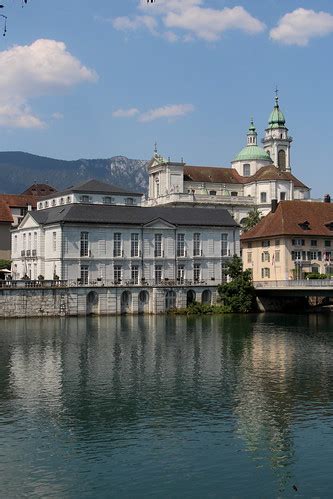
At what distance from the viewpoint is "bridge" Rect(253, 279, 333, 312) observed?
86.4m

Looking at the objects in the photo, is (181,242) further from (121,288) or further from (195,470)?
(195,470)

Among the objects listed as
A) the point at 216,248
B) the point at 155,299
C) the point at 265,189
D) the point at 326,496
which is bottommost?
the point at 326,496

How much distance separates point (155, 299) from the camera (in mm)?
93875

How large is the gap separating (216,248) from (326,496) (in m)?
77.0

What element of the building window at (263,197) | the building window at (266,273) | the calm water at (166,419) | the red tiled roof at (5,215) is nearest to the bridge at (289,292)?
the building window at (266,273)

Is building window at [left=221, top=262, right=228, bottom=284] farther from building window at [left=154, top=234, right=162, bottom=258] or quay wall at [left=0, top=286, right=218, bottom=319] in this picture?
building window at [left=154, top=234, right=162, bottom=258]

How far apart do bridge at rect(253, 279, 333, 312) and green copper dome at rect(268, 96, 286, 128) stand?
286ft

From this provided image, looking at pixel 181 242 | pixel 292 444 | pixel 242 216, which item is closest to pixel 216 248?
pixel 181 242

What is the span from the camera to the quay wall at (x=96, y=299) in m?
85.8

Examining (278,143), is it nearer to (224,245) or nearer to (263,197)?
(263,197)

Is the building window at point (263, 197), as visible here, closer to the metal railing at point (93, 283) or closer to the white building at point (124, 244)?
the white building at point (124, 244)

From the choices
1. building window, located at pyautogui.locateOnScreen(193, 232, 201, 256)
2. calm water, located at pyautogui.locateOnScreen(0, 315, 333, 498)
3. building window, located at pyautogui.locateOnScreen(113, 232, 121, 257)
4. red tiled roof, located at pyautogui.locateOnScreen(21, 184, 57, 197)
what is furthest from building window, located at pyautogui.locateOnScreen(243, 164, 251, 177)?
calm water, located at pyautogui.locateOnScreen(0, 315, 333, 498)

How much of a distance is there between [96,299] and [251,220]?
1900 inches

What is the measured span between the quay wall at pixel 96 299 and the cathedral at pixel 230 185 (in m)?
43.2
